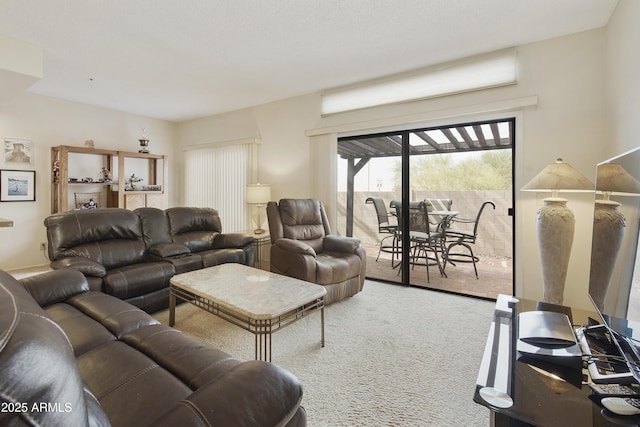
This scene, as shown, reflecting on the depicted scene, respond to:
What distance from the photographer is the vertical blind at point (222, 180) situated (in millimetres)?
5016

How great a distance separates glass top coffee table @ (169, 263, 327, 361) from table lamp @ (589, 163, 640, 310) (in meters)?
1.45

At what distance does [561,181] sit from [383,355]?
1875mm

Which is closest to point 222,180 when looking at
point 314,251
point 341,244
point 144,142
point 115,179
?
point 144,142

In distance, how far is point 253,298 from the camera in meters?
1.90

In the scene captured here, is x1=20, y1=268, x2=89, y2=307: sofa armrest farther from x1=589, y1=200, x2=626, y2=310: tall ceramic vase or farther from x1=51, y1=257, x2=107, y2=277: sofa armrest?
x1=589, y1=200, x2=626, y2=310: tall ceramic vase

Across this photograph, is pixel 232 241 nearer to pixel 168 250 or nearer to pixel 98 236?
pixel 168 250

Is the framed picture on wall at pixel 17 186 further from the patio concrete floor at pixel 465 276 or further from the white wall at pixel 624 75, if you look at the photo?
the white wall at pixel 624 75

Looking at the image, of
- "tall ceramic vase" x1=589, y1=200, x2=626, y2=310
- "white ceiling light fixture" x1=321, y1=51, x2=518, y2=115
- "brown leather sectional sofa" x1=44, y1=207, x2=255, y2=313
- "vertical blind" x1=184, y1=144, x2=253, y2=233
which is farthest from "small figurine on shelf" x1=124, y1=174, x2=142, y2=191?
"tall ceramic vase" x1=589, y1=200, x2=626, y2=310

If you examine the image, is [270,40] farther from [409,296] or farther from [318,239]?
[409,296]

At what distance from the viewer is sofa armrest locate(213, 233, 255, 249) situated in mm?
3458

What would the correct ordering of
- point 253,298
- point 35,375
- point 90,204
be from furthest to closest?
point 90,204
point 253,298
point 35,375

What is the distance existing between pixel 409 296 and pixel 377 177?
5.24ft

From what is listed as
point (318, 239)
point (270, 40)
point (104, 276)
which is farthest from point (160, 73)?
point (318, 239)

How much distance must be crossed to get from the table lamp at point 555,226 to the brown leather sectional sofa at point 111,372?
2.39m
